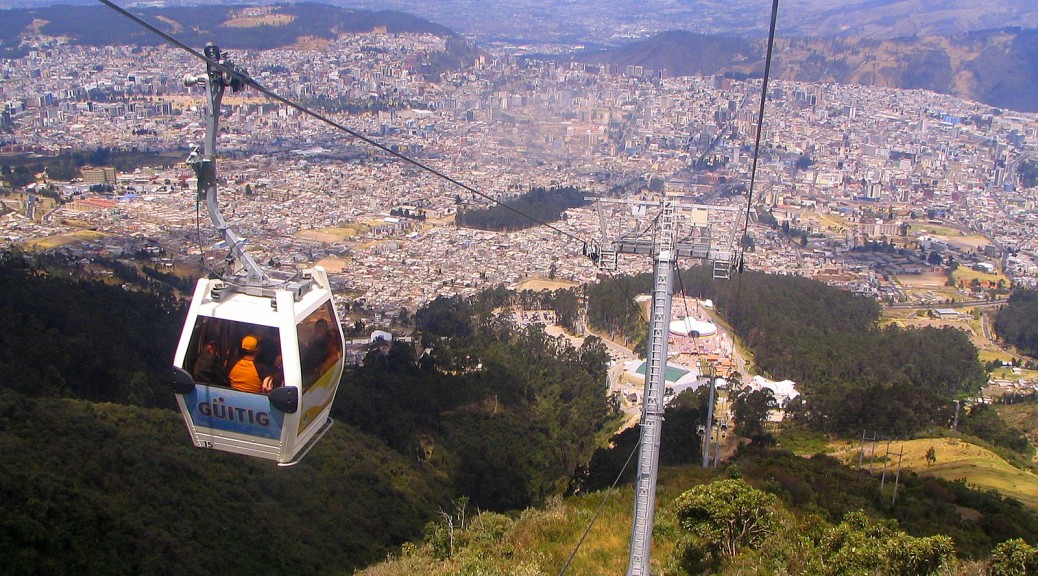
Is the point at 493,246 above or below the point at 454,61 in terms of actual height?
below

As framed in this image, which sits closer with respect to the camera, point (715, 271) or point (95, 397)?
point (715, 271)

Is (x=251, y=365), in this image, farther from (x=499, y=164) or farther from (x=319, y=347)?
(x=499, y=164)

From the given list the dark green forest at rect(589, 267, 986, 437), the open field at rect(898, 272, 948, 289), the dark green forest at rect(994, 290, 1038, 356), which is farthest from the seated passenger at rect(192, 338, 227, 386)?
the open field at rect(898, 272, 948, 289)

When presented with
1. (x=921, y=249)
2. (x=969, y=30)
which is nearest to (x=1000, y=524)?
(x=921, y=249)

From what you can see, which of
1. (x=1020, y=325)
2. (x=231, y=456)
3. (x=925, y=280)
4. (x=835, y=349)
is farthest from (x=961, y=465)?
(x=925, y=280)

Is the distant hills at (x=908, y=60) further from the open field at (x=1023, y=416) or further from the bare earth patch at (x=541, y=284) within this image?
the open field at (x=1023, y=416)

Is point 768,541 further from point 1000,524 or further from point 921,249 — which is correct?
point 921,249
